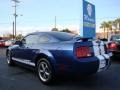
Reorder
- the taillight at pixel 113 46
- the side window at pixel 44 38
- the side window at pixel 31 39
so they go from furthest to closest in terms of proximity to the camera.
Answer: the taillight at pixel 113 46 → the side window at pixel 31 39 → the side window at pixel 44 38

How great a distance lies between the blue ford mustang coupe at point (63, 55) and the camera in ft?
17.7

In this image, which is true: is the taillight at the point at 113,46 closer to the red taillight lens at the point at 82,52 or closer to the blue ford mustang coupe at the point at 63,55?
the blue ford mustang coupe at the point at 63,55

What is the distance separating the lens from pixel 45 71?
617cm

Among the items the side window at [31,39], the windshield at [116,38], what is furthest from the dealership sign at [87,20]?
the side window at [31,39]

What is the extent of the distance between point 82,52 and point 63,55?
468mm

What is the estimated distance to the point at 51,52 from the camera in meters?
5.87

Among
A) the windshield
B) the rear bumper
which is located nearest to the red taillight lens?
the rear bumper

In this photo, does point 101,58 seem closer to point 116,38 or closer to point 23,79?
point 23,79

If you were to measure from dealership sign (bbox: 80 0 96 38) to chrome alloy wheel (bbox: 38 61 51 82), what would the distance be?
7.55 meters

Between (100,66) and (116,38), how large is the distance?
215 inches

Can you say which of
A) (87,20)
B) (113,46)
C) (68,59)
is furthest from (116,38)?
(68,59)

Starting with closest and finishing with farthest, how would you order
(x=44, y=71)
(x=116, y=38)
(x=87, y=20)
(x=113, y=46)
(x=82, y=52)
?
(x=82, y=52)
(x=44, y=71)
(x=113, y=46)
(x=116, y=38)
(x=87, y=20)

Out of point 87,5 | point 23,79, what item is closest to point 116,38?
point 87,5

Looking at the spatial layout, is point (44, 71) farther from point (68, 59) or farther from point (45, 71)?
point (68, 59)
